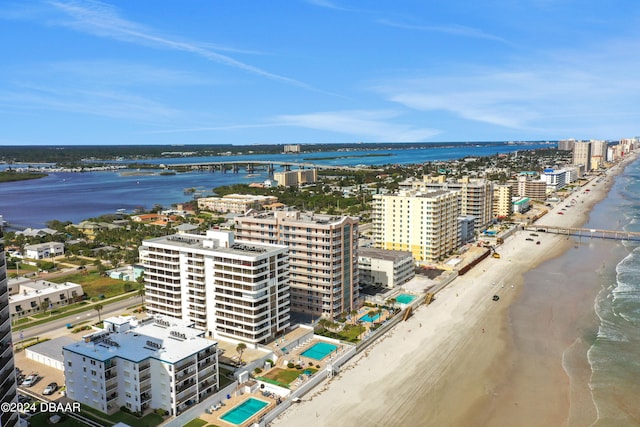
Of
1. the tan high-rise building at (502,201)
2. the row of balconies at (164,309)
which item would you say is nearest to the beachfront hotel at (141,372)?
the row of balconies at (164,309)

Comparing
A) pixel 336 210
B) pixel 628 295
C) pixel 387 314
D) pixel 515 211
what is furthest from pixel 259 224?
pixel 515 211

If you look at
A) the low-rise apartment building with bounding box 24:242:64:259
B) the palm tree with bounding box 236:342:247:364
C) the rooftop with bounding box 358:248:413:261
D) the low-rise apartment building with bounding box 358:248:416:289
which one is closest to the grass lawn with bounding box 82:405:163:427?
the palm tree with bounding box 236:342:247:364

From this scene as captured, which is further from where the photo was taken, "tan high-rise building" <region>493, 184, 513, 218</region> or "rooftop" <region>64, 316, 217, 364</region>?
"tan high-rise building" <region>493, 184, 513, 218</region>

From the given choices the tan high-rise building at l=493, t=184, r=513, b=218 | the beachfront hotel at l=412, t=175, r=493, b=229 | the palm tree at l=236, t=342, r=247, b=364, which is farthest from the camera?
the tan high-rise building at l=493, t=184, r=513, b=218

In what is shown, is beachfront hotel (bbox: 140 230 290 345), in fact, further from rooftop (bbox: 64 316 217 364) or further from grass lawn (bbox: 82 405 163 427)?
grass lawn (bbox: 82 405 163 427)

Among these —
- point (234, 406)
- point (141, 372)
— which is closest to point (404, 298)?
point (234, 406)

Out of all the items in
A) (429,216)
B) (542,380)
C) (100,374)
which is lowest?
(542,380)

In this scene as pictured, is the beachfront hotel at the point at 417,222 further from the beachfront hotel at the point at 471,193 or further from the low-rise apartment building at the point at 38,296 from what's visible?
the low-rise apartment building at the point at 38,296

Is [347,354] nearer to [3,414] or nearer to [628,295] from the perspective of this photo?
[3,414]
